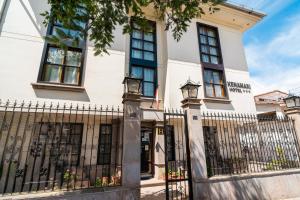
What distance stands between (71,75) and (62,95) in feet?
3.90

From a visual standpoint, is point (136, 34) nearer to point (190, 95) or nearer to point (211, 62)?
point (211, 62)

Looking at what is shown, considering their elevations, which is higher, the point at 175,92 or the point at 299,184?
the point at 175,92

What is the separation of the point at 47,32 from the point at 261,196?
1098 centimetres

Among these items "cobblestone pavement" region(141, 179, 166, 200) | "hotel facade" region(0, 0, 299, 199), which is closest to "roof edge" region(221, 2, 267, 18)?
"hotel facade" region(0, 0, 299, 199)

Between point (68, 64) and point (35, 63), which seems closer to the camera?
point (35, 63)

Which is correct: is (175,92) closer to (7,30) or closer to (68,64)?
(68,64)

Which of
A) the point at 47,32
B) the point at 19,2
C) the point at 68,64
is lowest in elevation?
the point at 68,64

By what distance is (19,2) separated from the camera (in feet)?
25.7

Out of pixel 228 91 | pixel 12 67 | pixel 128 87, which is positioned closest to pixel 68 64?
pixel 12 67

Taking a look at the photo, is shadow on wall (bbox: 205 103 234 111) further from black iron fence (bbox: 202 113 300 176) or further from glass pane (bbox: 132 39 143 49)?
glass pane (bbox: 132 39 143 49)

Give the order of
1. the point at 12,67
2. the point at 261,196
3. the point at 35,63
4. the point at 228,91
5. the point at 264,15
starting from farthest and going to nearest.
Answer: the point at 264,15 → the point at 228,91 → the point at 35,63 → the point at 12,67 → the point at 261,196

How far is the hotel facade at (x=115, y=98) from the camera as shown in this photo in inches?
208

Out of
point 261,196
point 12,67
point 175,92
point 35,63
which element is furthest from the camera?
point 175,92

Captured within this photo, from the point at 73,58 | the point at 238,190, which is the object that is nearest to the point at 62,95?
the point at 73,58
